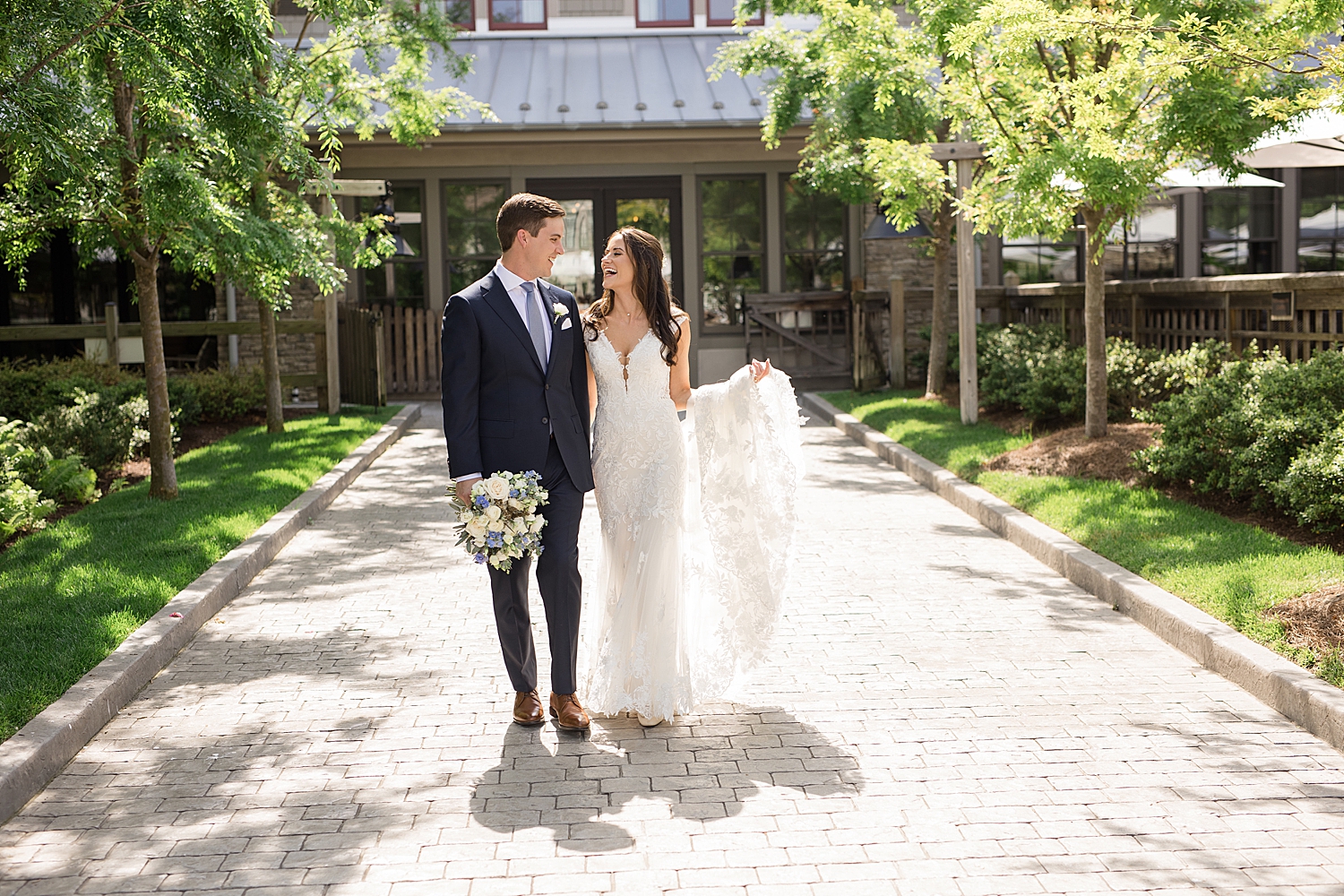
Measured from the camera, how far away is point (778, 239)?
2162cm

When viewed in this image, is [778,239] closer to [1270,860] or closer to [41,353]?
[41,353]

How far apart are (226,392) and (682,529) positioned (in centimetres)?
1203

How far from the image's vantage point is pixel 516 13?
79.1ft

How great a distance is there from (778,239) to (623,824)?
1809cm

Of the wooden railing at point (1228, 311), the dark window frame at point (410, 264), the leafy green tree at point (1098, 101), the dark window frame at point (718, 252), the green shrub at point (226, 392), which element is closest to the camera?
the leafy green tree at point (1098, 101)

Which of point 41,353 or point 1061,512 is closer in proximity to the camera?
point 1061,512

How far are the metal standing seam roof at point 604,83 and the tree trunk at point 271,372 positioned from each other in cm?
564

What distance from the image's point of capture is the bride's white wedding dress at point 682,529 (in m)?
5.26

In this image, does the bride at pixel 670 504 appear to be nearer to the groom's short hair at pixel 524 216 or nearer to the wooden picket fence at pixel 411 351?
the groom's short hair at pixel 524 216

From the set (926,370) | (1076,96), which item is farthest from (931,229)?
(1076,96)

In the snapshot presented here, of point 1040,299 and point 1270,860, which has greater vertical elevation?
point 1040,299

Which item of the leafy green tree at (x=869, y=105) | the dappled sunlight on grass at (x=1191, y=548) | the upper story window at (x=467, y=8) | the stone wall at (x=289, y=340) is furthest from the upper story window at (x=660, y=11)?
the dappled sunlight on grass at (x=1191, y=548)

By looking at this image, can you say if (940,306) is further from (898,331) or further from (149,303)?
(149,303)

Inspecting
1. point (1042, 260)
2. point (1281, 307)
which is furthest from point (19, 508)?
point (1042, 260)
